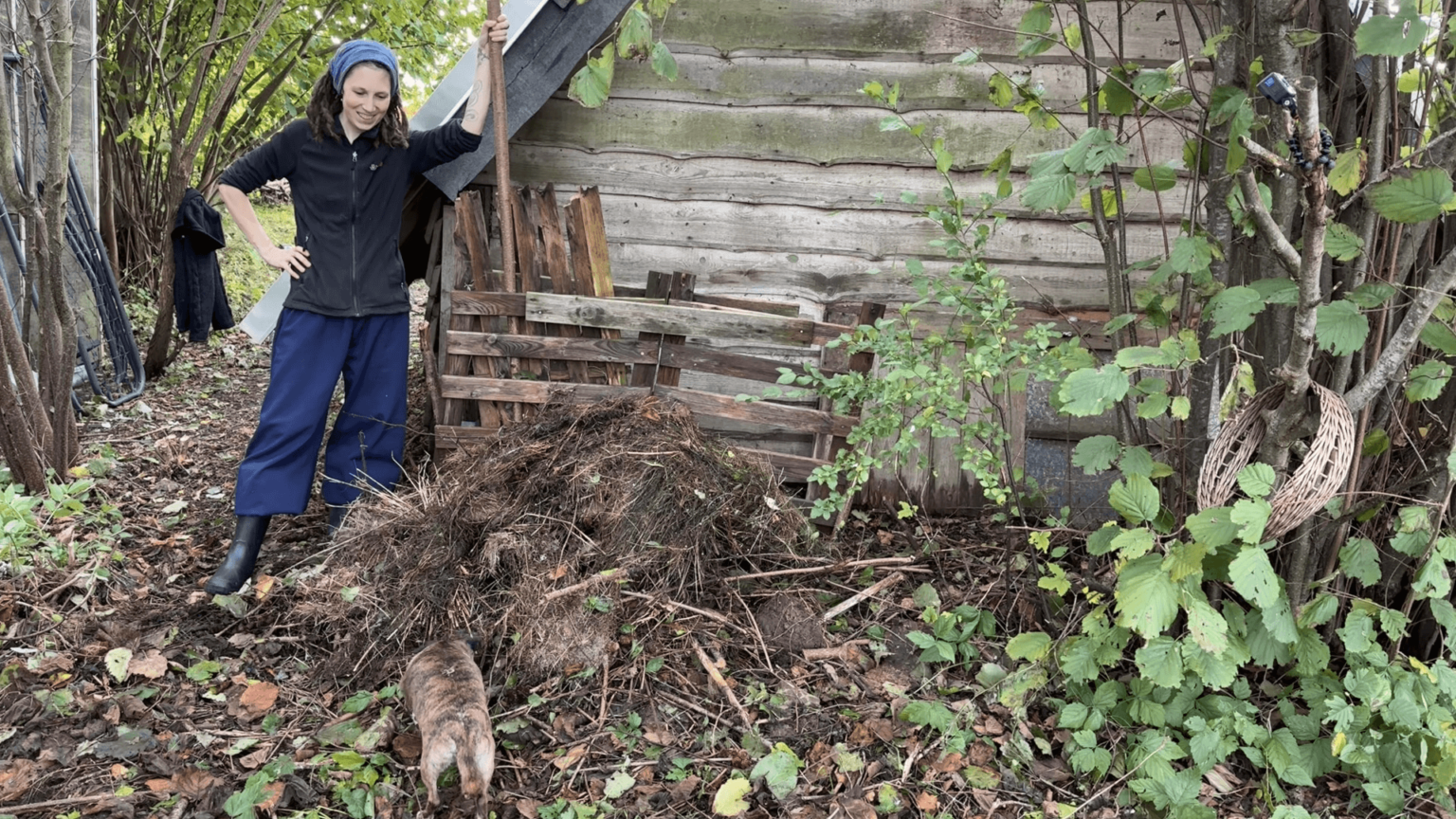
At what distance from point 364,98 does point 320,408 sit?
4.02ft

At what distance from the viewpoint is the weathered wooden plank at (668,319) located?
3992 millimetres

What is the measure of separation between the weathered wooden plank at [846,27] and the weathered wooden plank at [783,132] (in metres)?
0.29

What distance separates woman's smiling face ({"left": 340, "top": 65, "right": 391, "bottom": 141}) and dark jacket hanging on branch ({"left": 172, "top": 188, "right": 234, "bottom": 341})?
2.05 m

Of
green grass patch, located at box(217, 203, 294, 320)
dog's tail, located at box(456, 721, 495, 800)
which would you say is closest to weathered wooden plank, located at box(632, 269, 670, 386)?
dog's tail, located at box(456, 721, 495, 800)

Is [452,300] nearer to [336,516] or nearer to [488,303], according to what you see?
[488,303]

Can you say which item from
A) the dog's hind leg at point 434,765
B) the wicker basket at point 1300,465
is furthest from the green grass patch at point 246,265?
the wicker basket at point 1300,465

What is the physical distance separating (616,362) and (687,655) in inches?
56.9

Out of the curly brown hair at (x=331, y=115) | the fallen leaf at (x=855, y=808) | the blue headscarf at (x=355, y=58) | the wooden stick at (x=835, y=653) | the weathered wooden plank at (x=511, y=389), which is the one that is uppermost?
the blue headscarf at (x=355, y=58)

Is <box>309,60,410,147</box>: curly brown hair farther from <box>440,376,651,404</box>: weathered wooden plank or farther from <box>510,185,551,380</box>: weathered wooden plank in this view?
<box>440,376,651,404</box>: weathered wooden plank

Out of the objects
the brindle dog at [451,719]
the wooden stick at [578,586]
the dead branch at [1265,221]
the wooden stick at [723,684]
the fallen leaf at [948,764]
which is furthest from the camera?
the wooden stick at [578,586]

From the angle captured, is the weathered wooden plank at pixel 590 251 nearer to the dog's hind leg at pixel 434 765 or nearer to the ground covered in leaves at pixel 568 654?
the ground covered in leaves at pixel 568 654

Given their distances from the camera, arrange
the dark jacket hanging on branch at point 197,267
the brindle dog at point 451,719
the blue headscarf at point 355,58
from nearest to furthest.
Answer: the brindle dog at point 451,719 → the blue headscarf at point 355,58 → the dark jacket hanging on branch at point 197,267

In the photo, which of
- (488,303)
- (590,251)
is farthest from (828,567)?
(488,303)

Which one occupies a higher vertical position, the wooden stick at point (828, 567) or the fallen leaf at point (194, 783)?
the wooden stick at point (828, 567)
